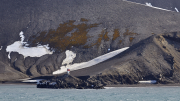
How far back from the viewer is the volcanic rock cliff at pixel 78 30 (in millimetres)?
72262

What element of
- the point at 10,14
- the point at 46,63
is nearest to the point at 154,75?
the point at 46,63

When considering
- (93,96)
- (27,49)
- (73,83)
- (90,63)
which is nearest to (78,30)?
(27,49)

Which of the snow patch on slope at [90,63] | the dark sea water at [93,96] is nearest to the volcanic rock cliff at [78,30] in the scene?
the snow patch on slope at [90,63]

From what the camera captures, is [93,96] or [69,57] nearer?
[93,96]

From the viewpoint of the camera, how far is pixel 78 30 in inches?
3351

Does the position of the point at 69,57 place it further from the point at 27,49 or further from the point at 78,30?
the point at 27,49

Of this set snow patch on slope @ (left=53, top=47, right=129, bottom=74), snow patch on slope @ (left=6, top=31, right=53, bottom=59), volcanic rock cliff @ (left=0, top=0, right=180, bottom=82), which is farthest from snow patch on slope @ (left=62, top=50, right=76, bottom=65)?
snow patch on slope @ (left=6, top=31, right=53, bottom=59)

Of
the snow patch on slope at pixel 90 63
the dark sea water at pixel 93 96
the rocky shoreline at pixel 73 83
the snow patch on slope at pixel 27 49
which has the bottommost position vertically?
the dark sea water at pixel 93 96

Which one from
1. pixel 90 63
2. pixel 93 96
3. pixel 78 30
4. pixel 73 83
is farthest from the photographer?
pixel 78 30

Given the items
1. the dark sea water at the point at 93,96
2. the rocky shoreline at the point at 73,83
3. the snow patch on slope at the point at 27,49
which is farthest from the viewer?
the snow patch on slope at the point at 27,49

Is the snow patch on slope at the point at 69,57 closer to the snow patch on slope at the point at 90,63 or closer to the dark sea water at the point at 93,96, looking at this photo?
the snow patch on slope at the point at 90,63

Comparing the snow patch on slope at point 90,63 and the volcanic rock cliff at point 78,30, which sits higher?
the volcanic rock cliff at point 78,30

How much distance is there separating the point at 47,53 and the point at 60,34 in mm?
7478

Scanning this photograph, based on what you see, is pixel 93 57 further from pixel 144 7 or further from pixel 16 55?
pixel 144 7
